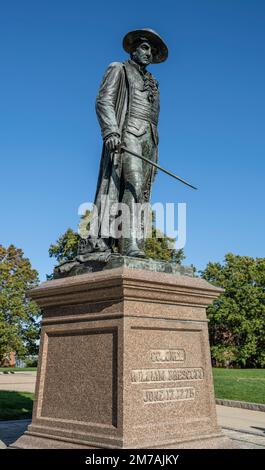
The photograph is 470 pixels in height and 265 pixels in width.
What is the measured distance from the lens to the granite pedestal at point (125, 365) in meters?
4.96

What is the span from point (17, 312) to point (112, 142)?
28.7 meters

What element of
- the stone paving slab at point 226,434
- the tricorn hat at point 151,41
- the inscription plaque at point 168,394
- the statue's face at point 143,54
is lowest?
the stone paving slab at point 226,434

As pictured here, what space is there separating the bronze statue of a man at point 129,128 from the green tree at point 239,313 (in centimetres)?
3339

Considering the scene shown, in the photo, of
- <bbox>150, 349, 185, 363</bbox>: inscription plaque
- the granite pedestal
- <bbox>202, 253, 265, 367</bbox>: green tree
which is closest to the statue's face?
the granite pedestal

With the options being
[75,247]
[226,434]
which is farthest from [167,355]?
[75,247]

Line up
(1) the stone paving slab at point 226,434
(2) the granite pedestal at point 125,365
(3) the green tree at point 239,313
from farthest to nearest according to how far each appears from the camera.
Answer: (3) the green tree at point 239,313 < (1) the stone paving slab at point 226,434 < (2) the granite pedestal at point 125,365

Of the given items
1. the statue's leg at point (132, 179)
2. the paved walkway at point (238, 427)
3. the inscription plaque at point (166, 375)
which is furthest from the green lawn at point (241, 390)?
the statue's leg at point (132, 179)

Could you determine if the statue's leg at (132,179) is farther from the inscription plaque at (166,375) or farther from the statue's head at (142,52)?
the inscription plaque at (166,375)

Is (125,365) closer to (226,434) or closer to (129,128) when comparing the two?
(129,128)

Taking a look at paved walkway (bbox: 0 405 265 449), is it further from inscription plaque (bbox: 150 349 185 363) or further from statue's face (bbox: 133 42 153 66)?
Answer: statue's face (bbox: 133 42 153 66)

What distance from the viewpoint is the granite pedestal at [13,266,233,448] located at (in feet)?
16.3

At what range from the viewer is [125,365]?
496 cm
